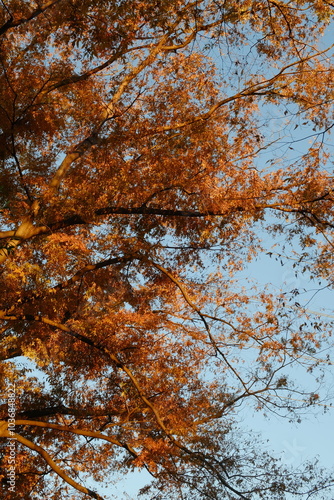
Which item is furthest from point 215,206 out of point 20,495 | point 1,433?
point 20,495

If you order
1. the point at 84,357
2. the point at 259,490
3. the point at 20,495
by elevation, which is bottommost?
the point at 259,490

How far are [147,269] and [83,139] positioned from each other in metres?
2.35

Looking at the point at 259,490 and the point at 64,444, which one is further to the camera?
the point at 64,444

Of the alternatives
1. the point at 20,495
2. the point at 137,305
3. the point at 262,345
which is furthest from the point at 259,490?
the point at 20,495

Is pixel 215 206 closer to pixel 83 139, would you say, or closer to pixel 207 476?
pixel 83 139

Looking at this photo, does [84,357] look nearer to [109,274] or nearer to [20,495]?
[109,274]

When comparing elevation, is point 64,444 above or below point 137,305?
below

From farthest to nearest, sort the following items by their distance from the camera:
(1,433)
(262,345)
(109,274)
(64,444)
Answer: (64,444)
(109,274)
(262,345)
(1,433)

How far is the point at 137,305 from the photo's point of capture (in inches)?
356

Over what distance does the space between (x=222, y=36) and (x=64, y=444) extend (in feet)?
23.7

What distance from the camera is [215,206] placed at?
24.3 feet

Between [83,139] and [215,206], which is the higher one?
[83,139]

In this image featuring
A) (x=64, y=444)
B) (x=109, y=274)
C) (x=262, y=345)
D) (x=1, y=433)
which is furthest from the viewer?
(x=64, y=444)

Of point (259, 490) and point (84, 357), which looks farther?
point (84, 357)
